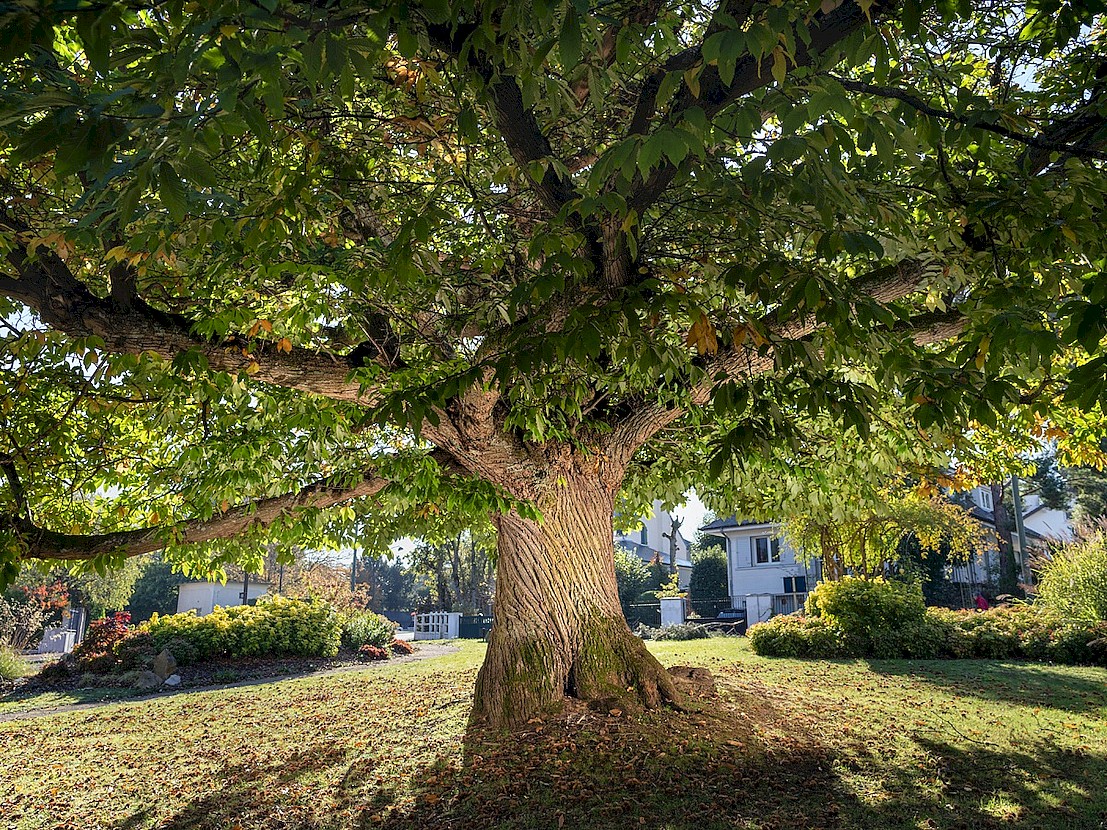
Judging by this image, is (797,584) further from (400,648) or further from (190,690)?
(190,690)

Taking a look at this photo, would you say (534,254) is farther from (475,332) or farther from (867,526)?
(867,526)

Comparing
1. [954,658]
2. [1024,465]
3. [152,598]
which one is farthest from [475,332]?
[152,598]

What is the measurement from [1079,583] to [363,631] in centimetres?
1879

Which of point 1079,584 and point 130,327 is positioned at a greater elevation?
point 130,327

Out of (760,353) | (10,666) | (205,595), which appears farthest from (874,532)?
(205,595)

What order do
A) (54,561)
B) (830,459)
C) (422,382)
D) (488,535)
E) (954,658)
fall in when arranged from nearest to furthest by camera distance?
(422,382)
(54,561)
(830,459)
(488,535)
(954,658)

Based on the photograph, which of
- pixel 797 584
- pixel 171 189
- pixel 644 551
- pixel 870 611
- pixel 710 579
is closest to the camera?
pixel 171 189

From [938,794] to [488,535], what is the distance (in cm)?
743

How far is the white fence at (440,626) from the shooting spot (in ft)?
103

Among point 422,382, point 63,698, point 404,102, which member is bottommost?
point 63,698

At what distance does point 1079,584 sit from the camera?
15375 millimetres

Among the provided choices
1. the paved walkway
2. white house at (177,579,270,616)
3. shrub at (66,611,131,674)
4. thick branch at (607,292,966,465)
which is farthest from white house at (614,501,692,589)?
thick branch at (607,292,966,465)

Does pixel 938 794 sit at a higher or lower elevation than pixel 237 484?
lower

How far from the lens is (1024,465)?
10500 millimetres
